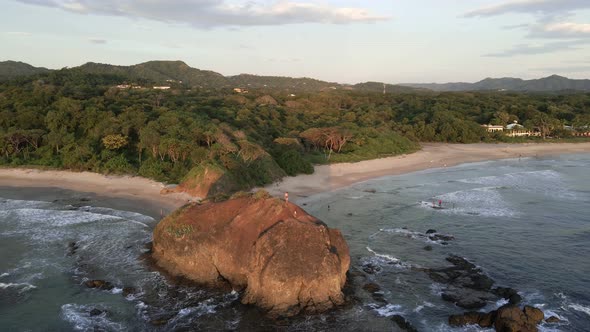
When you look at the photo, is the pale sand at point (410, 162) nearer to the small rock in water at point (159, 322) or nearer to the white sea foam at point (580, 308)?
the small rock in water at point (159, 322)

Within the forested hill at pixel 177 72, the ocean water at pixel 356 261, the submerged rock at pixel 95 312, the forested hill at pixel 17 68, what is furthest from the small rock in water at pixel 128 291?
the forested hill at pixel 177 72

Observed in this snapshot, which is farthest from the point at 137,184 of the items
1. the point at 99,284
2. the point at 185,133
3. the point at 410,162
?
the point at 410,162

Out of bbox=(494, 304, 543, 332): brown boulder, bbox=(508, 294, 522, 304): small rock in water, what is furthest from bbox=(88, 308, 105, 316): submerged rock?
bbox=(508, 294, 522, 304): small rock in water

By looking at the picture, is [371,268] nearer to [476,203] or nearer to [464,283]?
[464,283]

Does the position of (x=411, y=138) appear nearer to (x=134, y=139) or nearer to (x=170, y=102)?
(x=170, y=102)

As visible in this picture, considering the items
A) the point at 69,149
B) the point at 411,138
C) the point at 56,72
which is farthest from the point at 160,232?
the point at 56,72
